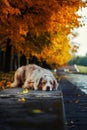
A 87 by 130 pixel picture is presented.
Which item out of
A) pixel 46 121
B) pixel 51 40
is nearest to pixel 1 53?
Result: pixel 51 40

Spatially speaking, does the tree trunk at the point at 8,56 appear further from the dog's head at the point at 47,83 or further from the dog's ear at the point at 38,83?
the dog's head at the point at 47,83

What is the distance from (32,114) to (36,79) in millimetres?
8211

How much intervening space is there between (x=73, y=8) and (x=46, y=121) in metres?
14.4

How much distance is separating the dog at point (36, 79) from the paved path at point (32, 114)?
3976mm

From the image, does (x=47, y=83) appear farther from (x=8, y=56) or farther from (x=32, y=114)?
(x=8, y=56)

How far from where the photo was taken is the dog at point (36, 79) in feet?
58.3

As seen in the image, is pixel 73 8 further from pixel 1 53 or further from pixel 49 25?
pixel 1 53

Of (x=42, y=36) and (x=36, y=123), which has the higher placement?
(x=42, y=36)

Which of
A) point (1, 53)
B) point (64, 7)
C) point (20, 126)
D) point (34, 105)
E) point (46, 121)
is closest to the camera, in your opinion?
point (20, 126)

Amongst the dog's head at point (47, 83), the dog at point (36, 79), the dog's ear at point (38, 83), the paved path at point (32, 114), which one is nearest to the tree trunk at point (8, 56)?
the dog at point (36, 79)

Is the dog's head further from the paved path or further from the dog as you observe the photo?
the paved path

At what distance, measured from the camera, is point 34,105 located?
12047 millimetres

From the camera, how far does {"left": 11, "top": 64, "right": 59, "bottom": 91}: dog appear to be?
1778 cm

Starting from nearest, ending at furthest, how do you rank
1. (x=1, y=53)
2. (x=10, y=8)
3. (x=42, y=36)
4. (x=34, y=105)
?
(x=34, y=105), (x=10, y=8), (x=42, y=36), (x=1, y=53)
